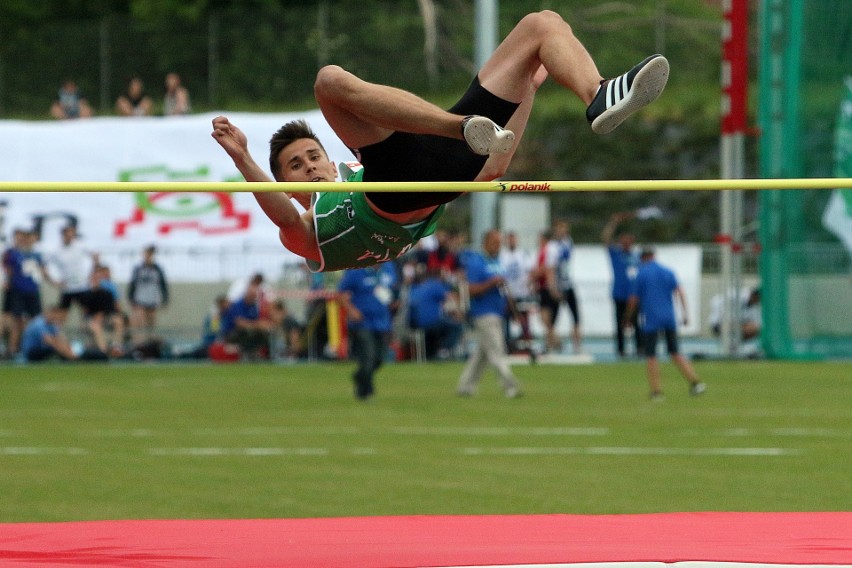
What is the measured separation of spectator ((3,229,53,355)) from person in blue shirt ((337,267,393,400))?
6306mm

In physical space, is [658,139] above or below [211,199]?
above

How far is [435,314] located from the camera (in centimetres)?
1816

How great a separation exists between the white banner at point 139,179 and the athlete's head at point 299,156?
12.8 m

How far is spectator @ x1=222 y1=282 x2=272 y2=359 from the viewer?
1828cm

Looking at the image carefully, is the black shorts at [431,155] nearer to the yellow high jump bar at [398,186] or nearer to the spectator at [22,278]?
the yellow high jump bar at [398,186]

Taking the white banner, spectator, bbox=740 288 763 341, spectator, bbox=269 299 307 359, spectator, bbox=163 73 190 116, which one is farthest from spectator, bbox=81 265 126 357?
spectator, bbox=740 288 763 341

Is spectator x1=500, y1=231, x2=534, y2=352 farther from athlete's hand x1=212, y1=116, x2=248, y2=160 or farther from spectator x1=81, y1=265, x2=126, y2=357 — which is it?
athlete's hand x1=212, y1=116, x2=248, y2=160

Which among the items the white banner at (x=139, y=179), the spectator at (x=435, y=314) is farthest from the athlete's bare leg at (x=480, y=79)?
the white banner at (x=139, y=179)

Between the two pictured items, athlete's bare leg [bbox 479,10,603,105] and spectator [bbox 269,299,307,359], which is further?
spectator [bbox 269,299,307,359]

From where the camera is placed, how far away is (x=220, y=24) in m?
27.8

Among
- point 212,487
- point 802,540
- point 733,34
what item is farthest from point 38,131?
point 802,540

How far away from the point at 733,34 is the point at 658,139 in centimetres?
1114

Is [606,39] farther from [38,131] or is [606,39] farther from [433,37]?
[38,131]

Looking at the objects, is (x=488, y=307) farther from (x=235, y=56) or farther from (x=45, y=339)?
(x=235, y=56)
